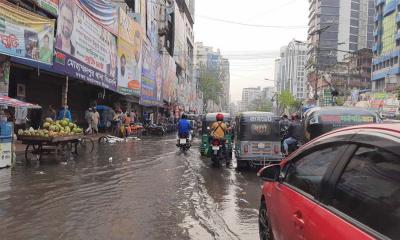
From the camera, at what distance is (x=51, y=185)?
10688 mm

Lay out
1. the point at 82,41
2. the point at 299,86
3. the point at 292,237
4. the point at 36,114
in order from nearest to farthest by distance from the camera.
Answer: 1. the point at 292,237
2. the point at 82,41
3. the point at 36,114
4. the point at 299,86

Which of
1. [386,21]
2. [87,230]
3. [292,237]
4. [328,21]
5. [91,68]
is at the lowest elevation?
[87,230]

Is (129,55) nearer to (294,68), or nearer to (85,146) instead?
(85,146)

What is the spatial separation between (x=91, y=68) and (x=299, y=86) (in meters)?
136

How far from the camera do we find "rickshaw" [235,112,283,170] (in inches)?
595

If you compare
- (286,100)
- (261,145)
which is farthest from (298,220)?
(286,100)

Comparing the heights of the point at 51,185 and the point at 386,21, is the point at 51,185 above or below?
below

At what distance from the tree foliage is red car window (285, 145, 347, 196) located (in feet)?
404

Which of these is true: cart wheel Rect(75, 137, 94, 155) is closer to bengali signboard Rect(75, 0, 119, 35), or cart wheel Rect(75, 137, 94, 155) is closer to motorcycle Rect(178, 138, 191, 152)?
motorcycle Rect(178, 138, 191, 152)

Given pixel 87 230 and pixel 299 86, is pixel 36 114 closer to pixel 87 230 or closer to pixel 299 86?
pixel 87 230

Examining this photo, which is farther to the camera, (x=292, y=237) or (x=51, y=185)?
(x=51, y=185)

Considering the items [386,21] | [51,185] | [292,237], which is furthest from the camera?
[386,21]

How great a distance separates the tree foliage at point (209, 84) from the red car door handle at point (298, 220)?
124 m

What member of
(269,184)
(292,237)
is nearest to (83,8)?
(269,184)
